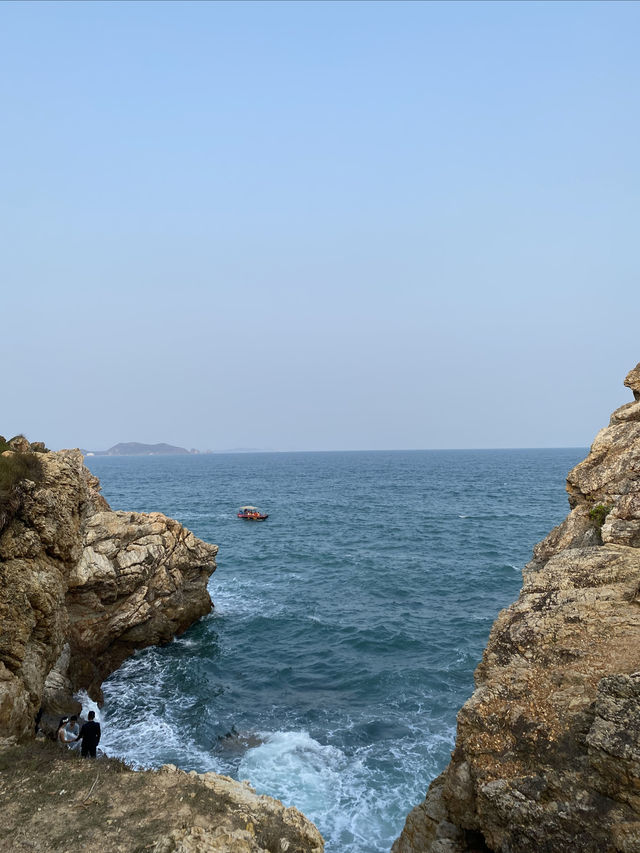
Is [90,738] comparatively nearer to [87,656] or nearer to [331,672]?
[87,656]

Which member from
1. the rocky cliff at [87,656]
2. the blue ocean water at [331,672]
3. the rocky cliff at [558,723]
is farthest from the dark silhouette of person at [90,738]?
the rocky cliff at [558,723]

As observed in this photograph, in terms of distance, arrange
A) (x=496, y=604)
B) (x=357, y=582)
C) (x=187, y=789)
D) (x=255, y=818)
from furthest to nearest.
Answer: (x=357, y=582)
(x=496, y=604)
(x=187, y=789)
(x=255, y=818)

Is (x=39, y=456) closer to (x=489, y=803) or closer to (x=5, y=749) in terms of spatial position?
(x=5, y=749)

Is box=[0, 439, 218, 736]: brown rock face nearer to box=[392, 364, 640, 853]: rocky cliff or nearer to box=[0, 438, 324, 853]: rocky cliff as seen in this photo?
box=[0, 438, 324, 853]: rocky cliff

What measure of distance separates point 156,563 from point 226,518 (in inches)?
1712

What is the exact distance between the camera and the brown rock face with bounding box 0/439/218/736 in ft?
51.2

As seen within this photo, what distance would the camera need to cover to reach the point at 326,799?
688 inches

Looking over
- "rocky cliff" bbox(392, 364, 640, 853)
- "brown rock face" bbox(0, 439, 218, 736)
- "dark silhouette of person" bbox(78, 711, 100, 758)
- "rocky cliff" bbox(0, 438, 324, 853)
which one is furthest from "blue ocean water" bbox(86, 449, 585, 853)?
"rocky cliff" bbox(392, 364, 640, 853)

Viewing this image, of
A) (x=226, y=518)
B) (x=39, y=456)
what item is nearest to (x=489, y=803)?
(x=39, y=456)

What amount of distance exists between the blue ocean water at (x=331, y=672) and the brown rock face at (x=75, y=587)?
1950 mm

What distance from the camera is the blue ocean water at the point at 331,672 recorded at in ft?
60.8

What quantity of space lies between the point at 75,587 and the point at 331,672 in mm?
14093

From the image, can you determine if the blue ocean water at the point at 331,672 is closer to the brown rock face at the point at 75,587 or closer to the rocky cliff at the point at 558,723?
the brown rock face at the point at 75,587

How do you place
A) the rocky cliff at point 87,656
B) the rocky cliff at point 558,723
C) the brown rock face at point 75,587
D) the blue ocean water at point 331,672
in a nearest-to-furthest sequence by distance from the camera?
the rocky cliff at point 558,723
the rocky cliff at point 87,656
the brown rock face at point 75,587
the blue ocean water at point 331,672
